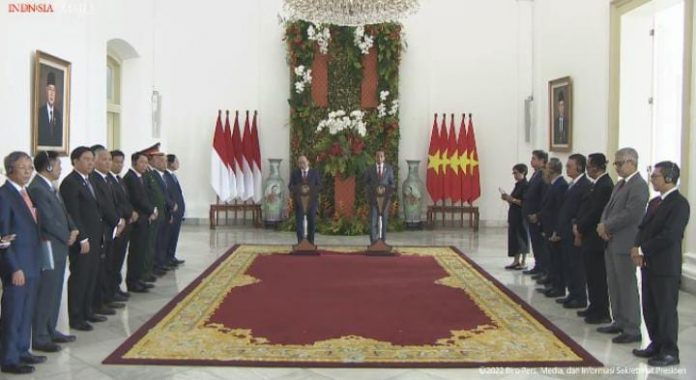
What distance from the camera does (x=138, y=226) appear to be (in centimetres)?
747

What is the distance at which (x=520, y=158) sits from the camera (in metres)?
13.9

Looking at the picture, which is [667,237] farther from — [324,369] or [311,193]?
[311,193]

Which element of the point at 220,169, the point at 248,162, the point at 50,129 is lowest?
the point at 220,169

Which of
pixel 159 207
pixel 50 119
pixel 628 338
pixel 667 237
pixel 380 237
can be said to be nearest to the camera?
pixel 667 237

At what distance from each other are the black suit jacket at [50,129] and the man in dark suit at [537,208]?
18.3 ft

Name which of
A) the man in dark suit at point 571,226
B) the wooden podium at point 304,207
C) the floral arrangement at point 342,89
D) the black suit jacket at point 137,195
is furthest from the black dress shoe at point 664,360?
the floral arrangement at point 342,89

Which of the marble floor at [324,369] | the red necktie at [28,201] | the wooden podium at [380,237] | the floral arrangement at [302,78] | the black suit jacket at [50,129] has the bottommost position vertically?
the marble floor at [324,369]

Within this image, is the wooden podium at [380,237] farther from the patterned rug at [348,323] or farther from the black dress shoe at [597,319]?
the black dress shoe at [597,319]

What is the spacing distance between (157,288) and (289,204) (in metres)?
6.04

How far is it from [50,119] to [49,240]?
2.88m

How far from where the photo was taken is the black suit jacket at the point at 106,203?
241 inches

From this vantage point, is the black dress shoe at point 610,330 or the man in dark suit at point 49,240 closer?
the man in dark suit at point 49,240

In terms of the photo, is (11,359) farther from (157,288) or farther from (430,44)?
(430,44)

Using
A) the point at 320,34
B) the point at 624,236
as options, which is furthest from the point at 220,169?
the point at 624,236
